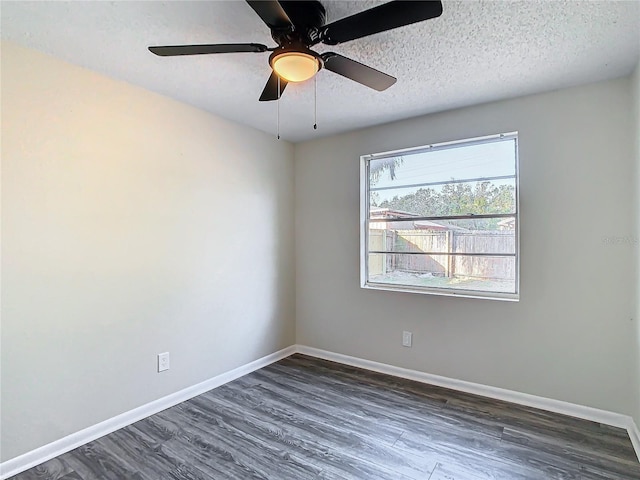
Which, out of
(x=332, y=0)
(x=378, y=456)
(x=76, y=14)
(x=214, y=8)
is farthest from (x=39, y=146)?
(x=378, y=456)

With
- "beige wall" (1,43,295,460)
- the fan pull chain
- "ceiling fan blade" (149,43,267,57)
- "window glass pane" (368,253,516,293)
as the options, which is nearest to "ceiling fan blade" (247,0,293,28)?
"ceiling fan blade" (149,43,267,57)

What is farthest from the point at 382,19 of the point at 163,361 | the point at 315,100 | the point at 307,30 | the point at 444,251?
the point at 163,361

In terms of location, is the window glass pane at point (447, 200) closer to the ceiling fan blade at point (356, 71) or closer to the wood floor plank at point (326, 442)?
the ceiling fan blade at point (356, 71)

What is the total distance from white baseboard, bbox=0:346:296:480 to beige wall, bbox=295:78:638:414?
1.47 metres

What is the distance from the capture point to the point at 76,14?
1.66m

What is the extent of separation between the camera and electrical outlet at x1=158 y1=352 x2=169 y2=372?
258cm

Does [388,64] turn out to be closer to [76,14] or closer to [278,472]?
[76,14]

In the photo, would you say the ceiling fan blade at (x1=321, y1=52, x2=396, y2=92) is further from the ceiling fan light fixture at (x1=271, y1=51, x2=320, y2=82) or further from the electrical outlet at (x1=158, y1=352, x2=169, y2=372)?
the electrical outlet at (x1=158, y1=352, x2=169, y2=372)

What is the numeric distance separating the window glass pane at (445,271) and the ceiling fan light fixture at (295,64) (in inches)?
80.9

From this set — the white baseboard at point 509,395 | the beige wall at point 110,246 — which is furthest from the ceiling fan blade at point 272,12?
the white baseboard at point 509,395

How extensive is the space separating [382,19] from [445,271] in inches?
86.2

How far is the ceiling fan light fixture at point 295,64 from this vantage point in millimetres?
1507

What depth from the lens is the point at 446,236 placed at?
300 centimetres

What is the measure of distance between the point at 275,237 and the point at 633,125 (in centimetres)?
295
